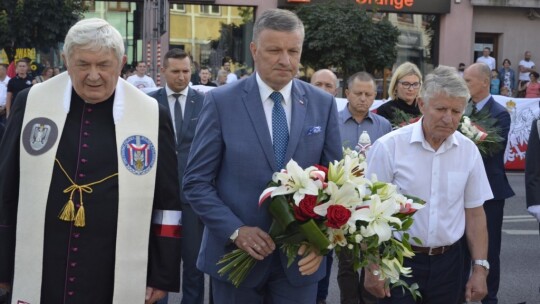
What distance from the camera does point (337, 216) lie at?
3828 millimetres

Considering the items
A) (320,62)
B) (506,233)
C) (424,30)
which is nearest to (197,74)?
(320,62)

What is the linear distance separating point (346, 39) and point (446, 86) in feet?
59.5

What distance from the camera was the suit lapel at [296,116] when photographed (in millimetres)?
4254

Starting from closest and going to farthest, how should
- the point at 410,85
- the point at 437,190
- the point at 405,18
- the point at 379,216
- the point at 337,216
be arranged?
1. the point at 337,216
2. the point at 379,216
3. the point at 437,190
4. the point at 410,85
5. the point at 405,18

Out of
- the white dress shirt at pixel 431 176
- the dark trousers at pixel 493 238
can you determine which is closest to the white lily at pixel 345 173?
the white dress shirt at pixel 431 176

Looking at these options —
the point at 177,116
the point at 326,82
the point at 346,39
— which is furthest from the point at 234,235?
the point at 346,39

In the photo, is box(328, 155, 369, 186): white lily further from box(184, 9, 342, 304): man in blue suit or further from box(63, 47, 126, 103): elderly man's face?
box(63, 47, 126, 103): elderly man's face

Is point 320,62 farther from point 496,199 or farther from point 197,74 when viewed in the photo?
point 496,199

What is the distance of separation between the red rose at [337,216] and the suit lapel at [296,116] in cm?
49

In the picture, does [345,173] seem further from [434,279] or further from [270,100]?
[434,279]

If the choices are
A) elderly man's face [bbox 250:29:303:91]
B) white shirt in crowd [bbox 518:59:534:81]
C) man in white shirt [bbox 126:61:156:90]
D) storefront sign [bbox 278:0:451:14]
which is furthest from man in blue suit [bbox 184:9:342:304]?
storefront sign [bbox 278:0:451:14]

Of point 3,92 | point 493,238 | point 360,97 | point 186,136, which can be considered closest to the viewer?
point 186,136

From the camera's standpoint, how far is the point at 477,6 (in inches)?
1167

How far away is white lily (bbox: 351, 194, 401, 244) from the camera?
3895 mm
